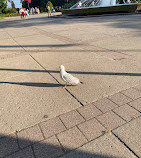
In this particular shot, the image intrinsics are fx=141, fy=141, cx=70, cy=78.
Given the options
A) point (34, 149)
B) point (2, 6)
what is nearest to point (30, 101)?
point (34, 149)

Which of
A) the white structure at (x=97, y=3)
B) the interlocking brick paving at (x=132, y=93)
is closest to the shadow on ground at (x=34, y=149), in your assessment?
the interlocking brick paving at (x=132, y=93)

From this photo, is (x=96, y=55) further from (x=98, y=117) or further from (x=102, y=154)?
(x=102, y=154)

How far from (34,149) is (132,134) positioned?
1.44 m

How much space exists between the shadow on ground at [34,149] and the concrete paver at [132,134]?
411mm

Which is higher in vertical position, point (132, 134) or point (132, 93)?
point (132, 93)

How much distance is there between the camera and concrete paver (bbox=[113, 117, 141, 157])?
191cm


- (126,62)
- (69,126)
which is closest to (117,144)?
(69,126)

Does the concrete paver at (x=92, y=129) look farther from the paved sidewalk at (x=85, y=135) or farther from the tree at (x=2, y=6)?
the tree at (x=2, y=6)

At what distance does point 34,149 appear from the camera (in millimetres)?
1978

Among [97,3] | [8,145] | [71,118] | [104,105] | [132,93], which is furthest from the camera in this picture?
[97,3]

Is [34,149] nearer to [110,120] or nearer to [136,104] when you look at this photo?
[110,120]

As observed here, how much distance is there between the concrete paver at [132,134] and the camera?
1.91 metres

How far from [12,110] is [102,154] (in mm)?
1874

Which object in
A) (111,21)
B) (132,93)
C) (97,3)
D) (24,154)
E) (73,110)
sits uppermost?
(97,3)
